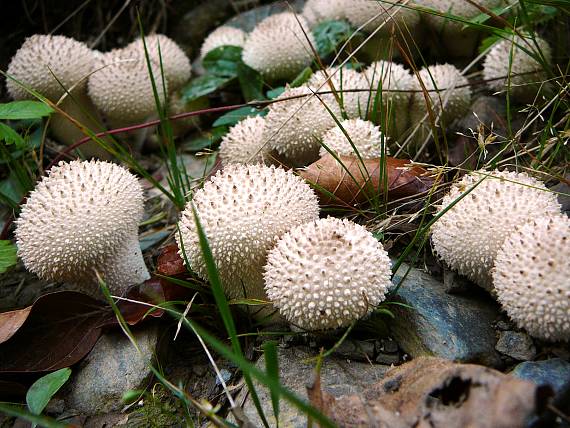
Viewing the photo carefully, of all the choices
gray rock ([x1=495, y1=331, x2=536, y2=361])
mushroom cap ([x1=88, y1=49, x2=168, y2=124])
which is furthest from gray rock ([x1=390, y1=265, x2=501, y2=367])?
mushroom cap ([x1=88, y1=49, x2=168, y2=124])

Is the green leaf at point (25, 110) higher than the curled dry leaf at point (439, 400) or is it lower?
higher

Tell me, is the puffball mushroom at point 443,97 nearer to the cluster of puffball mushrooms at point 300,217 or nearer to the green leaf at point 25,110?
the cluster of puffball mushrooms at point 300,217

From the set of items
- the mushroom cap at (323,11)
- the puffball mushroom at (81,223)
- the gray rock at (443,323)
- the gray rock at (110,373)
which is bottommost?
the gray rock at (110,373)

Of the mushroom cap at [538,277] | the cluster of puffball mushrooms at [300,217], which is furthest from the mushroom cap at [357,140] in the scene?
the mushroom cap at [538,277]

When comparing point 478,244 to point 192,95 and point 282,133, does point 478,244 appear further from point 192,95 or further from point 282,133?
point 192,95

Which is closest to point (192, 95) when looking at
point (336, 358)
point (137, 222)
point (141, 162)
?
point (141, 162)

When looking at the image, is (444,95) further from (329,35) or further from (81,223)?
(81,223)

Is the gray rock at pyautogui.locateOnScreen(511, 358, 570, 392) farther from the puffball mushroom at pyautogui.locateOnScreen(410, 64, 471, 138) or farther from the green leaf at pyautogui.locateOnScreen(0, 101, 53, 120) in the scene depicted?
the green leaf at pyautogui.locateOnScreen(0, 101, 53, 120)

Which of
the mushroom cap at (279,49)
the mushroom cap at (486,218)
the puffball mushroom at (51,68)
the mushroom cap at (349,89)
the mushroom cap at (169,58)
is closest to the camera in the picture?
the mushroom cap at (486,218)
